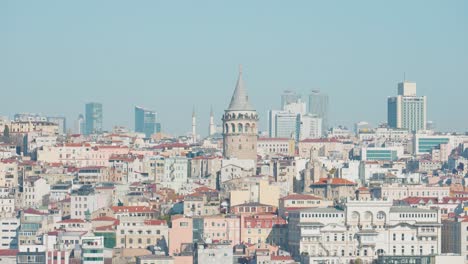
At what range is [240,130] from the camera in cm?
9838

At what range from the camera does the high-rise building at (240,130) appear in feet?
323

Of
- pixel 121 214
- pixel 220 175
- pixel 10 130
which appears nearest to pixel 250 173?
pixel 220 175

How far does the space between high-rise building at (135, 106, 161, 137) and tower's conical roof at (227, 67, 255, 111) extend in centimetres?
9179

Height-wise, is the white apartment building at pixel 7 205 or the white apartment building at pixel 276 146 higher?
the white apartment building at pixel 276 146

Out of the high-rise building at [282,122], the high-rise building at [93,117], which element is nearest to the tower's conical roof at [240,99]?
the high-rise building at [282,122]

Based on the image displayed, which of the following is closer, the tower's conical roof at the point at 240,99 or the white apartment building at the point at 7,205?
the white apartment building at the point at 7,205

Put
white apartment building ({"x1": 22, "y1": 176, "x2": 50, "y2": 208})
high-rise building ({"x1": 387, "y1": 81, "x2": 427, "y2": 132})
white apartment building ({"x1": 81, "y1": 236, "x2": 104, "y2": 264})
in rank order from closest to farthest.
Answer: white apartment building ({"x1": 81, "y1": 236, "x2": 104, "y2": 264})
white apartment building ({"x1": 22, "y1": 176, "x2": 50, "y2": 208})
high-rise building ({"x1": 387, "y1": 81, "x2": 427, "y2": 132})

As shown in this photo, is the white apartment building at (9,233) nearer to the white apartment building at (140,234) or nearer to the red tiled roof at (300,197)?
the white apartment building at (140,234)

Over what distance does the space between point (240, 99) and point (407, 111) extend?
81949 mm

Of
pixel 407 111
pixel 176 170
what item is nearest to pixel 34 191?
pixel 176 170

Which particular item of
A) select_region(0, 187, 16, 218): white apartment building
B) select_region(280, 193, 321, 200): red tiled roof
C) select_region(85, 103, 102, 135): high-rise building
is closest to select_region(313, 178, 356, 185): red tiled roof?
select_region(280, 193, 321, 200): red tiled roof

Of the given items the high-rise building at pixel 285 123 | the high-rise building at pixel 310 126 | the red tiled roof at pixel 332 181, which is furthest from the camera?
the high-rise building at pixel 285 123

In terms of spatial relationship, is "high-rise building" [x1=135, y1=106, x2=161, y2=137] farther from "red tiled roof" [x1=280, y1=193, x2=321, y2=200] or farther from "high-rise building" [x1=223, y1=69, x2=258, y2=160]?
"red tiled roof" [x1=280, y1=193, x2=321, y2=200]

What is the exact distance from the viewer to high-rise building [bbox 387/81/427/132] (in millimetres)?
178500
